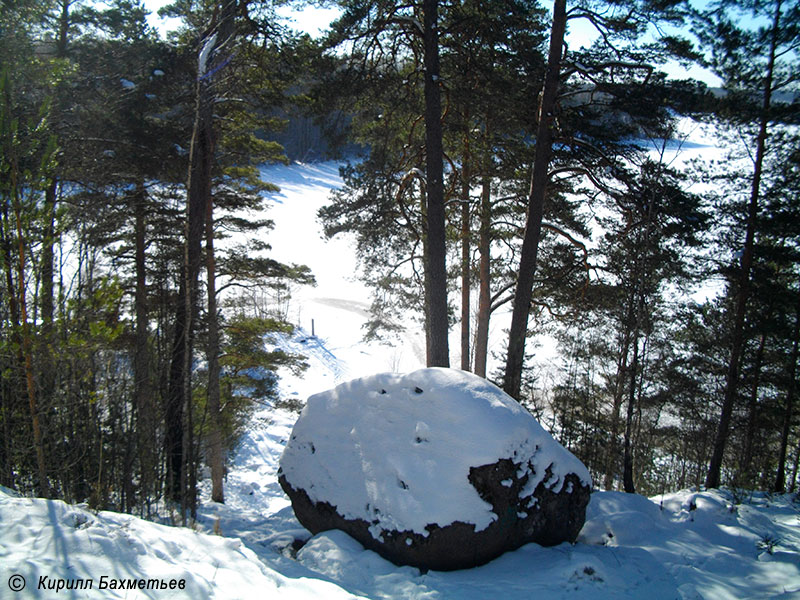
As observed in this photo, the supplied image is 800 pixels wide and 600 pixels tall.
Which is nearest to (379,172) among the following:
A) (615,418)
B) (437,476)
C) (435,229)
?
(435,229)

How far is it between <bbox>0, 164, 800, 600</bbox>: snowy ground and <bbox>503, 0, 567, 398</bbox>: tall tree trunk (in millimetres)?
2546

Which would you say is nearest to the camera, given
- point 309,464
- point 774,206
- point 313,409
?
point 309,464

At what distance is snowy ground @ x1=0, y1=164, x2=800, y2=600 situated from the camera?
10.8 feet

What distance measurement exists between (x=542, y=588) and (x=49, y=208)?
6035 mm

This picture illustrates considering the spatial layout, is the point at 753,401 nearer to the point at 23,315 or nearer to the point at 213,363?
the point at 213,363

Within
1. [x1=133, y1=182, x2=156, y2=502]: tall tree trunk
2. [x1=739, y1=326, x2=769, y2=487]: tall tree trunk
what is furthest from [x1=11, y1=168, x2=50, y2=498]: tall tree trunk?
[x1=739, y1=326, x2=769, y2=487]: tall tree trunk

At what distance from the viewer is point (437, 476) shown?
→ 17.3 ft

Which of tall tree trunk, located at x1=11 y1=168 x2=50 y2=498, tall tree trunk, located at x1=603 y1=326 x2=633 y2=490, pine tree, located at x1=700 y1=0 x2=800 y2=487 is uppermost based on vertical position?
pine tree, located at x1=700 y1=0 x2=800 y2=487

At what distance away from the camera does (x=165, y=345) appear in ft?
21.5

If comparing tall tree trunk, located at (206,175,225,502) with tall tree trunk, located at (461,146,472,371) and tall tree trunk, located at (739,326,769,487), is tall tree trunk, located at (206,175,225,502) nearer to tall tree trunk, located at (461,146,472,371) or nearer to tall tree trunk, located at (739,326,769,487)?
tall tree trunk, located at (461,146,472,371)

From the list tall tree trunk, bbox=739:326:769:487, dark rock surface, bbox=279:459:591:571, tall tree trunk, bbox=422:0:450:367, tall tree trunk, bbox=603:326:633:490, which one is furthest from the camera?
tall tree trunk, bbox=739:326:769:487

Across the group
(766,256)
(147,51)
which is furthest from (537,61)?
(147,51)

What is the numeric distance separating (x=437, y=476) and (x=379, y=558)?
1.05m

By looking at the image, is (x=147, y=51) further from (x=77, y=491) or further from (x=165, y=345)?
(x=77, y=491)
